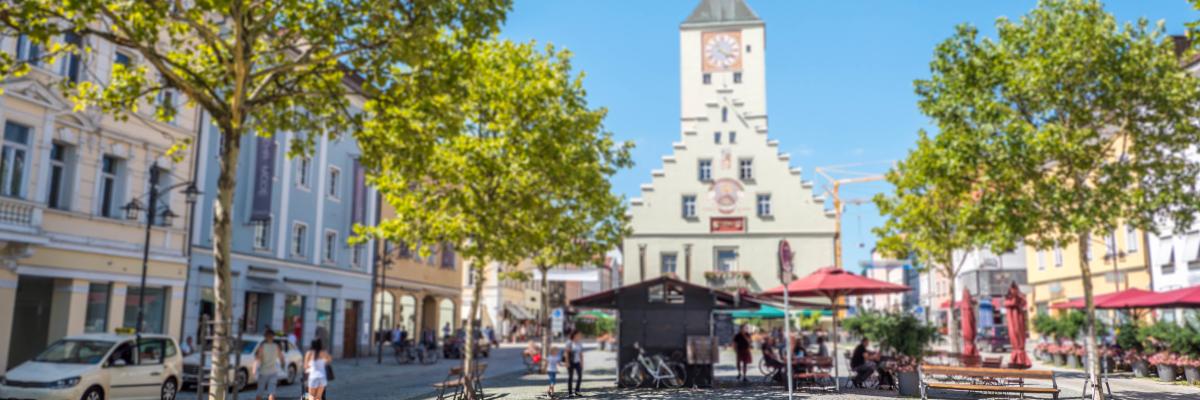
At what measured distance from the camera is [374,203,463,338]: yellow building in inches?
1566

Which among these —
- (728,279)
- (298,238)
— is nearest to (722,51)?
(728,279)

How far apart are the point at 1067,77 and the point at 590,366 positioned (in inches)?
782

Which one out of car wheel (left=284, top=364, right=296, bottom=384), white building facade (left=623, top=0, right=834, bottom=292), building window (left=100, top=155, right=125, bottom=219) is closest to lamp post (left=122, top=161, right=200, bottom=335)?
building window (left=100, top=155, right=125, bottom=219)

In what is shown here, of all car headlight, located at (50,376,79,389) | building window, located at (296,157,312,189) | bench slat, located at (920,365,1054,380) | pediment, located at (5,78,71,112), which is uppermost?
building window, located at (296,157,312,189)

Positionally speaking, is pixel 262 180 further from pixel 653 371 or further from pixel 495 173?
pixel 653 371

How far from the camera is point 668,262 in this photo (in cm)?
5406

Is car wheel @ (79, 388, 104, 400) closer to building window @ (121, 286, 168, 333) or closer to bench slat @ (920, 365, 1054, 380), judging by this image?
Result: building window @ (121, 286, 168, 333)

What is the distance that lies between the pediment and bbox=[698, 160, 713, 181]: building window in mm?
38597

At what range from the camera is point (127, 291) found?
2391 centimetres

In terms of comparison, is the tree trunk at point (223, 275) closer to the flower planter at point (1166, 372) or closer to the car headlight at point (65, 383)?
the car headlight at point (65, 383)

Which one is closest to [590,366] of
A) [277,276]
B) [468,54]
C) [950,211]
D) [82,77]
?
[277,276]

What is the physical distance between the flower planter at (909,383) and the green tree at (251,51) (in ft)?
35.9

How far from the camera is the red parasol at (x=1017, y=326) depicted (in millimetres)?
24125

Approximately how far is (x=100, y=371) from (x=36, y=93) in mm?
8993
